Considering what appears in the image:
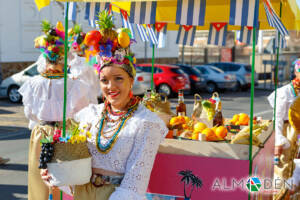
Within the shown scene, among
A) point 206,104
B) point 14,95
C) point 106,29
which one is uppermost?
point 106,29

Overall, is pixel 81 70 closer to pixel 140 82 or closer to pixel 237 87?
pixel 140 82

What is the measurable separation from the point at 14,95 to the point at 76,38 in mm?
12110

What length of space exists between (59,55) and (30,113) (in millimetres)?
787

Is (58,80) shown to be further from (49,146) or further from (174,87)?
(174,87)

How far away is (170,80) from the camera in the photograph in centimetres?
1775

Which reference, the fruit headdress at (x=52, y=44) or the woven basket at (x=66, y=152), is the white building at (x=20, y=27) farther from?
the woven basket at (x=66, y=152)

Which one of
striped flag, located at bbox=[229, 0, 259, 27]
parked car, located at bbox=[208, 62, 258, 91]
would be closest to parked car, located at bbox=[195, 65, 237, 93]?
parked car, located at bbox=[208, 62, 258, 91]

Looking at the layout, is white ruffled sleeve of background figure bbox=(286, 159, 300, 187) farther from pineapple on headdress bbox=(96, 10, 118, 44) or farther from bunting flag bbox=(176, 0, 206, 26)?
pineapple on headdress bbox=(96, 10, 118, 44)

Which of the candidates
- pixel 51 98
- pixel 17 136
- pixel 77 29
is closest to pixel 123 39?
pixel 77 29

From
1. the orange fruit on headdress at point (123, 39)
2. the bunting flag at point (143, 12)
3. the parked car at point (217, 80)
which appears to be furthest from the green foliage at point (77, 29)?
the parked car at point (217, 80)

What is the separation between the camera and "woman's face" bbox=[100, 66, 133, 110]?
118 inches

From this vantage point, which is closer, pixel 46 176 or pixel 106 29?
pixel 46 176

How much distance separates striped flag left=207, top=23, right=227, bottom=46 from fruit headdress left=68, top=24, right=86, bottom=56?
2.72m

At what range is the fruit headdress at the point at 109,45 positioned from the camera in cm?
303
